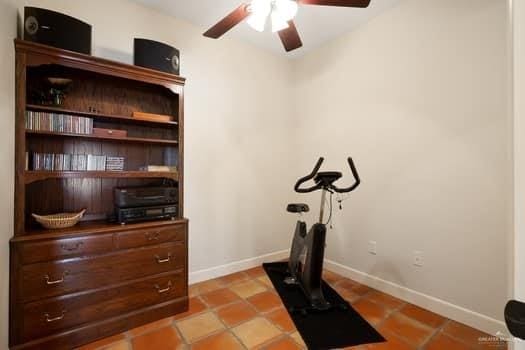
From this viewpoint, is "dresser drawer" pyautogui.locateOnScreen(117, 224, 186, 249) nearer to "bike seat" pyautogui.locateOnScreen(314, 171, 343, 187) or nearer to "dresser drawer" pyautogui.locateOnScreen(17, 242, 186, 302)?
"dresser drawer" pyautogui.locateOnScreen(17, 242, 186, 302)

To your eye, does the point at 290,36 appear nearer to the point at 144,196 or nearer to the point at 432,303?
the point at 144,196

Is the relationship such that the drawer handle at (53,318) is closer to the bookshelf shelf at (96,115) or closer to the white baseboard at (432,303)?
the bookshelf shelf at (96,115)

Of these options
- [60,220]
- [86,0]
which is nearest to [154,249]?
[60,220]

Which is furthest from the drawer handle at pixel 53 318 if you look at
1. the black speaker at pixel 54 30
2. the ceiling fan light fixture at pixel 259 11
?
the ceiling fan light fixture at pixel 259 11

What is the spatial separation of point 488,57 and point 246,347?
273 centimetres

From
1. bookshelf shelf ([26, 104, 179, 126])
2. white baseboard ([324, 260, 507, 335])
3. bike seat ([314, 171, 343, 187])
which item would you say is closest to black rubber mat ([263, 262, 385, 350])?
white baseboard ([324, 260, 507, 335])

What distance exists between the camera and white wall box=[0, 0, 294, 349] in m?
2.28

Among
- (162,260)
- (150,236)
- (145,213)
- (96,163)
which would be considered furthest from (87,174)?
(162,260)

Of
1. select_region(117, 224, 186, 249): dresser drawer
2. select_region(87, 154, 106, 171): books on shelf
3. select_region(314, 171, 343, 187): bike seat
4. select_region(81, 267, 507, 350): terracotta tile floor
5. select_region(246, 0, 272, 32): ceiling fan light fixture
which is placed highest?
select_region(246, 0, 272, 32): ceiling fan light fixture

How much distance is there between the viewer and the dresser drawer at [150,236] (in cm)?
188

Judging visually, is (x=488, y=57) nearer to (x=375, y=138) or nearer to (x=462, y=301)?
(x=375, y=138)

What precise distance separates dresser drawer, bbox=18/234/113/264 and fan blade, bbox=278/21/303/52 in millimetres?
2036

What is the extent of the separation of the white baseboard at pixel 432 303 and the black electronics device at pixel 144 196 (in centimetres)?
208

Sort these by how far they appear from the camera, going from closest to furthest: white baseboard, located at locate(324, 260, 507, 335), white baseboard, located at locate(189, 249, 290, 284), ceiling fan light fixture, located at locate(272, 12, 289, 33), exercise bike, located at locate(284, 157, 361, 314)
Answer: ceiling fan light fixture, located at locate(272, 12, 289, 33), white baseboard, located at locate(324, 260, 507, 335), exercise bike, located at locate(284, 157, 361, 314), white baseboard, located at locate(189, 249, 290, 284)
